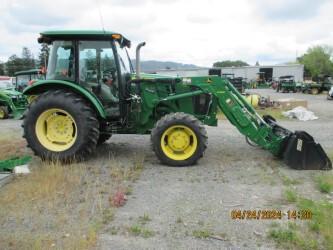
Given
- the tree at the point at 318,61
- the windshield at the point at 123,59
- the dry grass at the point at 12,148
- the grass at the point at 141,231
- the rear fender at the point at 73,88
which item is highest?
the tree at the point at 318,61

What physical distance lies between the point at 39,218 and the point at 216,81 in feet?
13.8

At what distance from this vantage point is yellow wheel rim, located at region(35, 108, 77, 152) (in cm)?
699

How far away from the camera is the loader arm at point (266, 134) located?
6.45m

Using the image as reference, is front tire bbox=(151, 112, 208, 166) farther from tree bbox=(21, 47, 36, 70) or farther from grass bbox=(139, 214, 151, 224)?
tree bbox=(21, 47, 36, 70)

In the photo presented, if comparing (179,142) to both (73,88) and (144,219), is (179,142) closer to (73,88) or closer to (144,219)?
(73,88)

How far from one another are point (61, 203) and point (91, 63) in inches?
122

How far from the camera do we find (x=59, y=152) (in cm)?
694

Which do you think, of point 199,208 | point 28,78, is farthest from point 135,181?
point 28,78

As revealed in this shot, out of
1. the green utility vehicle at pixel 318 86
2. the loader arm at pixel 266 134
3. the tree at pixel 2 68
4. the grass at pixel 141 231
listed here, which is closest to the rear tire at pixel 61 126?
the loader arm at pixel 266 134

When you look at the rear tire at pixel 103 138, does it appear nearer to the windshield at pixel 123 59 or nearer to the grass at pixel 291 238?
the windshield at pixel 123 59

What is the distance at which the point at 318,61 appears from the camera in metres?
77.9

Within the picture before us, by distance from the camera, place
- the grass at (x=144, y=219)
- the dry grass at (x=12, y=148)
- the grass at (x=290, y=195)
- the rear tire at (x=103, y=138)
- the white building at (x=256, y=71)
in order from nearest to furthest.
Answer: the grass at (x=144, y=219) < the grass at (x=290, y=195) < the dry grass at (x=12, y=148) < the rear tire at (x=103, y=138) < the white building at (x=256, y=71)

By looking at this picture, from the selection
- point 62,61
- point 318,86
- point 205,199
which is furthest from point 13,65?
point 205,199

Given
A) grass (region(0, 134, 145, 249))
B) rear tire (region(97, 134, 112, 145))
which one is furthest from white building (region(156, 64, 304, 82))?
grass (region(0, 134, 145, 249))
